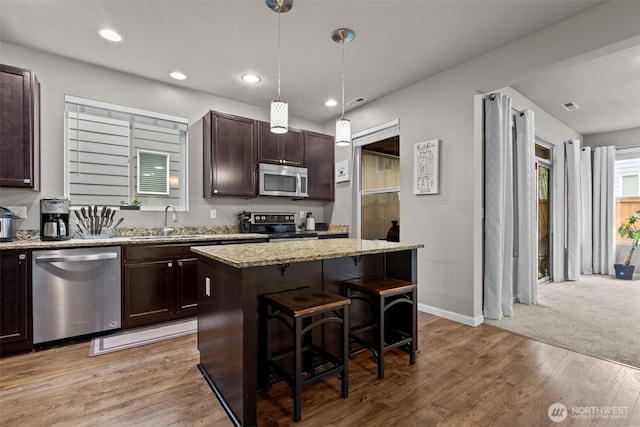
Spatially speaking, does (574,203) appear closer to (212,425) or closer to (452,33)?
(452,33)

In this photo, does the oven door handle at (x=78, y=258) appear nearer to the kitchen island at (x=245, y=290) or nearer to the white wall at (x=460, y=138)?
the kitchen island at (x=245, y=290)

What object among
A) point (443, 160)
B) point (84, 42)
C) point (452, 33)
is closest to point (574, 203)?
point (443, 160)

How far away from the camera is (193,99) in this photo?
Answer: 391 cm

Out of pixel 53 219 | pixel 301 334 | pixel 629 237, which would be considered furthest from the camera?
pixel 629 237

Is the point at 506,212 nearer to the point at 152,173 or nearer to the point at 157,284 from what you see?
the point at 157,284

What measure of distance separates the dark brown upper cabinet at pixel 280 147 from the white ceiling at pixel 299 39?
1.77 ft

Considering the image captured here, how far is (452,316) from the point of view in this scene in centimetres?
328

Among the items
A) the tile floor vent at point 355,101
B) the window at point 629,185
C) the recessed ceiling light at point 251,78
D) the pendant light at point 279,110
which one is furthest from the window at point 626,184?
the pendant light at point 279,110

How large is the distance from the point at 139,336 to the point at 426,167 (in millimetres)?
3432

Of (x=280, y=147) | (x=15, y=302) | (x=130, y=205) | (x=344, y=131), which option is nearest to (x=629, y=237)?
(x=344, y=131)

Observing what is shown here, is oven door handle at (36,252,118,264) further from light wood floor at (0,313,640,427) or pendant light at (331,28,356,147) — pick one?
pendant light at (331,28,356,147)

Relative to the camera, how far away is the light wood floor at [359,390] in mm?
1694

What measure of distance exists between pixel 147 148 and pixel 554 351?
4.66m

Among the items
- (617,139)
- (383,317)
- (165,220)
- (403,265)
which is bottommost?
(383,317)
